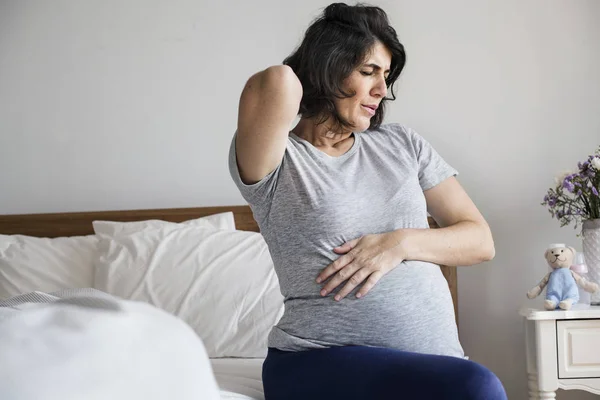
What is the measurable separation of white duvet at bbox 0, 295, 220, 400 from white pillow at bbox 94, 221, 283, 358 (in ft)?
4.81

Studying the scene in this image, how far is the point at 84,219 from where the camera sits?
2676mm

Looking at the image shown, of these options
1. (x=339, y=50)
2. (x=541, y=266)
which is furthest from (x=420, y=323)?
(x=541, y=266)

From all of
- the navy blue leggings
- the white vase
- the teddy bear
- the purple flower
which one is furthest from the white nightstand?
the navy blue leggings

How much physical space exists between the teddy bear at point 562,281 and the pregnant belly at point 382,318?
1.01 m

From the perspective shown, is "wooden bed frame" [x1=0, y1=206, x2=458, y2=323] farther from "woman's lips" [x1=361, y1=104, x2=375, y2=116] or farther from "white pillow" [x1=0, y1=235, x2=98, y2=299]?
"woman's lips" [x1=361, y1=104, x2=375, y2=116]

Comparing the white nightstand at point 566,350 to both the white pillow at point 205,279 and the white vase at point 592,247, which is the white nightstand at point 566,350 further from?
the white pillow at point 205,279

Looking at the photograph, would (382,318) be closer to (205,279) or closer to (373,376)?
(373,376)

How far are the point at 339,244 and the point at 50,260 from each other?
1361 mm

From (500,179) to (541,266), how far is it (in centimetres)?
34

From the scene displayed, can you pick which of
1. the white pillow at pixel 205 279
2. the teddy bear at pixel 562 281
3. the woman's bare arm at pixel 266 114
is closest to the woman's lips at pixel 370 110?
the woman's bare arm at pixel 266 114

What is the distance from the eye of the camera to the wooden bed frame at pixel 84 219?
8.68 ft

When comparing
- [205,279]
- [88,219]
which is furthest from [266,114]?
[88,219]

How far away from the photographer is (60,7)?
9.18ft

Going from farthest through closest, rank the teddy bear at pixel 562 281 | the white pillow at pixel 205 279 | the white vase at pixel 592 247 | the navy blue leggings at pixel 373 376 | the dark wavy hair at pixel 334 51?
the white vase at pixel 592 247
the teddy bear at pixel 562 281
the white pillow at pixel 205 279
the dark wavy hair at pixel 334 51
the navy blue leggings at pixel 373 376
